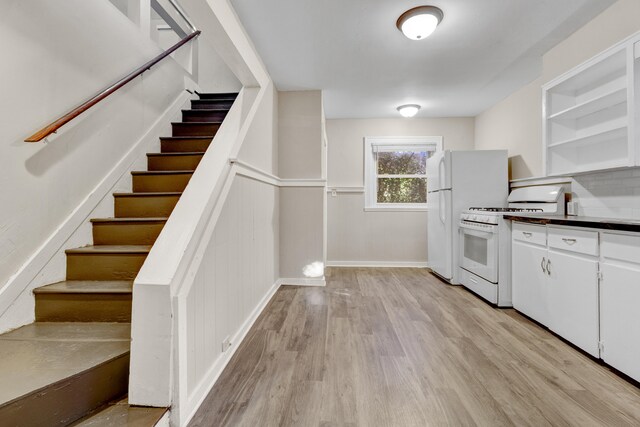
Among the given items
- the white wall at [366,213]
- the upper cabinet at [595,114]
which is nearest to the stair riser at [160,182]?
the white wall at [366,213]

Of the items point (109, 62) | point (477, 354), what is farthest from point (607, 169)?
point (109, 62)

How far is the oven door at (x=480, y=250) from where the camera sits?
2.83 metres

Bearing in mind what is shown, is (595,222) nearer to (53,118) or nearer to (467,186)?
(467,186)

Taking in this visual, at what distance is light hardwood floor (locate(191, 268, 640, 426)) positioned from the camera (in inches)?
52.8

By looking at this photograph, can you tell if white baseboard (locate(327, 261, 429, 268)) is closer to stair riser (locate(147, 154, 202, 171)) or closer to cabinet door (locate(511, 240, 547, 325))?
cabinet door (locate(511, 240, 547, 325))

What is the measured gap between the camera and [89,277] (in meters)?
1.75

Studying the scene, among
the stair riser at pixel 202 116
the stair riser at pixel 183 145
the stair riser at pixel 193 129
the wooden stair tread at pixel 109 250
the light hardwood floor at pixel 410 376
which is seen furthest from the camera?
the stair riser at pixel 202 116

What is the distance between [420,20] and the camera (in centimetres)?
210

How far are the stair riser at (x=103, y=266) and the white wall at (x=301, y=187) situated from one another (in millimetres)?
1914

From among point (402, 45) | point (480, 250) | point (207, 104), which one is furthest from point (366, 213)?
point (207, 104)

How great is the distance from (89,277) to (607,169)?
12.1ft

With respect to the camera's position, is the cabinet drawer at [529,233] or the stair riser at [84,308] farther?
the cabinet drawer at [529,233]

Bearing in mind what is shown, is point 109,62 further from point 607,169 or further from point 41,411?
point 607,169

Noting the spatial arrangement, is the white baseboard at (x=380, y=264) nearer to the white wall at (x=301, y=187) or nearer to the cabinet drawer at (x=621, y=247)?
the white wall at (x=301, y=187)
